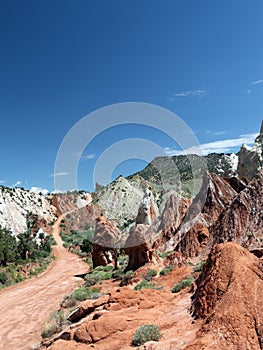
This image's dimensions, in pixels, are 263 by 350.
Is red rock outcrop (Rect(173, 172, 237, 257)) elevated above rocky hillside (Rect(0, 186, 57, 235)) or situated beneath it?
situated beneath

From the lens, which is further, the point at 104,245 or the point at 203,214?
the point at 104,245

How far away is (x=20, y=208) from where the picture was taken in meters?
63.4

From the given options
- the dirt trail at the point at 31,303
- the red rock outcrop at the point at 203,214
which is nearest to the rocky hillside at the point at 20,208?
the dirt trail at the point at 31,303

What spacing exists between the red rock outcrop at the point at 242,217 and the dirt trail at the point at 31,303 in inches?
477

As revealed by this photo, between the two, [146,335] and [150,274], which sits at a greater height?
[146,335]

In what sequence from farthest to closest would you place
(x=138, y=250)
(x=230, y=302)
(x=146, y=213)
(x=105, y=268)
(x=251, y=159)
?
(x=146, y=213), (x=251, y=159), (x=105, y=268), (x=138, y=250), (x=230, y=302)

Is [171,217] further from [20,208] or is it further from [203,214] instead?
[20,208]

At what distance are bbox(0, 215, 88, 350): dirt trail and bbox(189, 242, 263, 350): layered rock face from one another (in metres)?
8.25

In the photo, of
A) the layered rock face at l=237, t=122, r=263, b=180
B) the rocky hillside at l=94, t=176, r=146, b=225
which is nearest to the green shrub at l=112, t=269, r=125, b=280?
the layered rock face at l=237, t=122, r=263, b=180

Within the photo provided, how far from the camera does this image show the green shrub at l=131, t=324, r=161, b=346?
731cm

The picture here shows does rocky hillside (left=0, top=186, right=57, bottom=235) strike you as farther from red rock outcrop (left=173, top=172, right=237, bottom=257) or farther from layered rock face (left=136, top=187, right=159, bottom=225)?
red rock outcrop (left=173, top=172, right=237, bottom=257)

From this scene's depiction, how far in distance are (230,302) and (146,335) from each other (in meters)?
2.23

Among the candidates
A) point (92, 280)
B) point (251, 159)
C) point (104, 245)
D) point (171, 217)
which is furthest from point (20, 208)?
point (251, 159)

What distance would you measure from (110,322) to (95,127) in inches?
820
